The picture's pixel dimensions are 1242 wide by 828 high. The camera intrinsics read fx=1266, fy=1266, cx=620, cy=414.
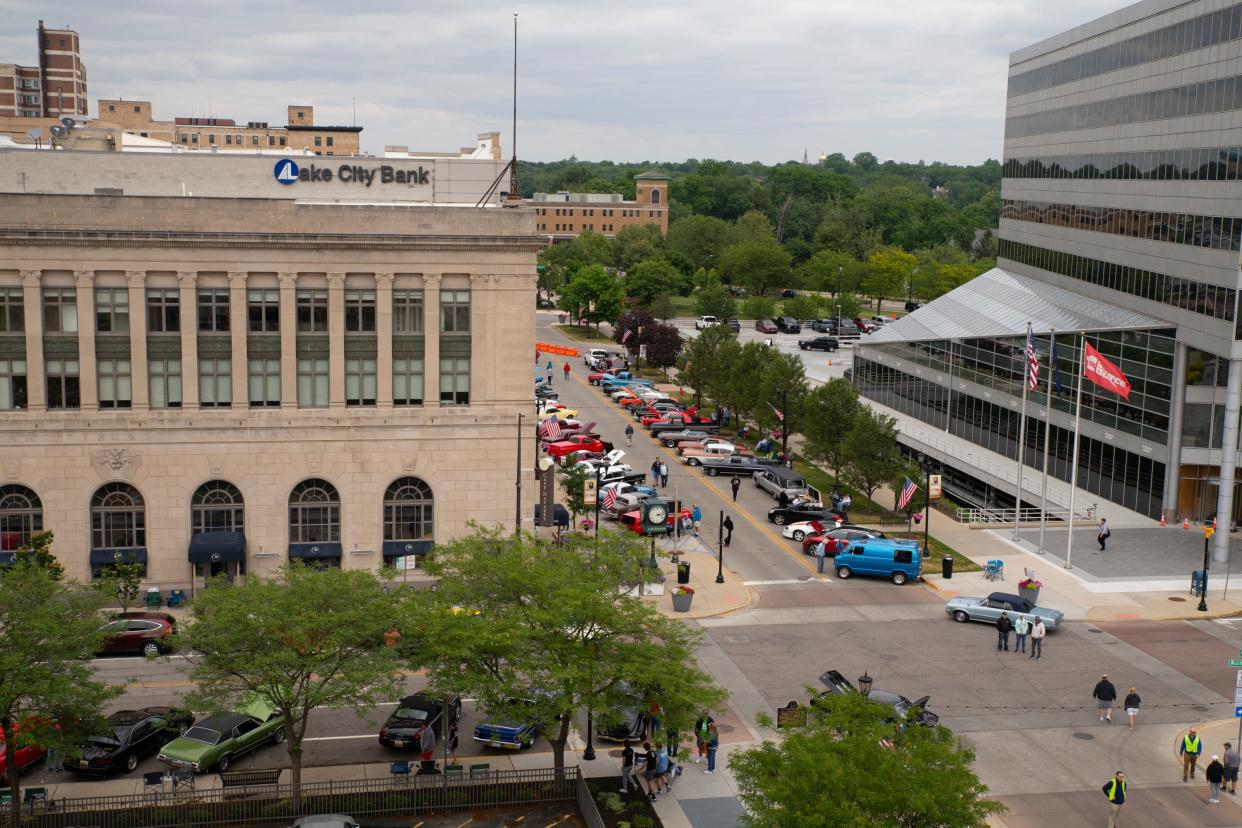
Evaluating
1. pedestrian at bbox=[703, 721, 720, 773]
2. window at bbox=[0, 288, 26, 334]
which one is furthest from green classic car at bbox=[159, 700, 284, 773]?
window at bbox=[0, 288, 26, 334]

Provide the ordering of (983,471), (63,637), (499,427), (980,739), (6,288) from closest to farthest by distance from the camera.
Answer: (63,637)
(980,739)
(6,288)
(499,427)
(983,471)

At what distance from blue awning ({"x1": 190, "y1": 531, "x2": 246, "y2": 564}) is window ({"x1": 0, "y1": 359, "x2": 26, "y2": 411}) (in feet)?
28.5

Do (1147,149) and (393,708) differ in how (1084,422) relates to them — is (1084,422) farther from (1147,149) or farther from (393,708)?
(393,708)

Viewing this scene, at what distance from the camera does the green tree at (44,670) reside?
30141 mm

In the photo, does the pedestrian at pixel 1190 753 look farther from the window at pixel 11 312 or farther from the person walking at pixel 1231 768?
the window at pixel 11 312

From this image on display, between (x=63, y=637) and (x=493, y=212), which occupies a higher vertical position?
(x=493, y=212)

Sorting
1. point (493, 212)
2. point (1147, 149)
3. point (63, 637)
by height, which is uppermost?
point (1147, 149)

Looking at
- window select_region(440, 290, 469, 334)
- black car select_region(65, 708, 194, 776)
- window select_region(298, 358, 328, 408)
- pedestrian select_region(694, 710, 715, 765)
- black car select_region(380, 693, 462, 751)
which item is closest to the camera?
black car select_region(65, 708, 194, 776)

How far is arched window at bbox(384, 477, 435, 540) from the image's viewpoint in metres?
53.4

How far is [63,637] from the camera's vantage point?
1245 inches

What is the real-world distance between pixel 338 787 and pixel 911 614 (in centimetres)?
2629

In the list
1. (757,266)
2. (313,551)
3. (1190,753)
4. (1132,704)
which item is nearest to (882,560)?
(1132,704)

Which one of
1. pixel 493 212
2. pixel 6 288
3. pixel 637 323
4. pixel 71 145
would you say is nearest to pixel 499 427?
pixel 493 212

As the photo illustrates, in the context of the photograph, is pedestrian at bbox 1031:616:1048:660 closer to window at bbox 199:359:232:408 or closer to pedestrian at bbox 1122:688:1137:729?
pedestrian at bbox 1122:688:1137:729
